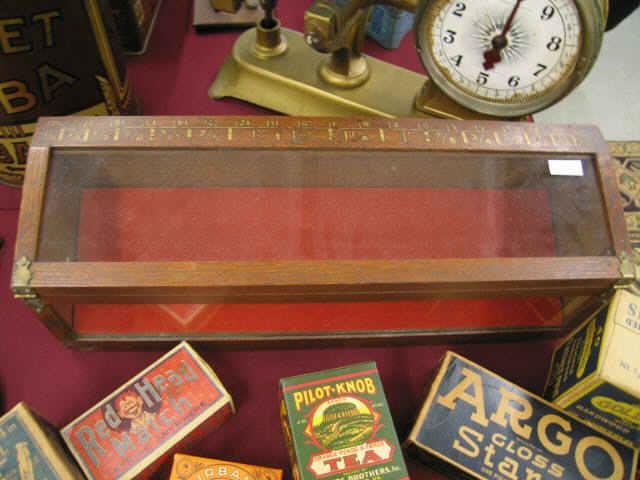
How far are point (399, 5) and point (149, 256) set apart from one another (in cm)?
66

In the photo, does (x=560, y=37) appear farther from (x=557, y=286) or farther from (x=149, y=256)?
(x=149, y=256)

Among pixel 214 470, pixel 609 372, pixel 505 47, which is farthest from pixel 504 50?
pixel 214 470

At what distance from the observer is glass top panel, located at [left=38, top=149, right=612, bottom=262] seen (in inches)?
40.4

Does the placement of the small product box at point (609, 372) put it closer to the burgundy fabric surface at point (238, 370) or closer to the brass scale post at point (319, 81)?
the burgundy fabric surface at point (238, 370)

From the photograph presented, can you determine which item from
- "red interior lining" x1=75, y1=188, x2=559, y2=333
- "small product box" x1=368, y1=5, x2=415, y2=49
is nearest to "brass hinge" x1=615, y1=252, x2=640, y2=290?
"red interior lining" x1=75, y1=188, x2=559, y2=333

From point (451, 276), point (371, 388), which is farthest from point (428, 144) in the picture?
point (371, 388)

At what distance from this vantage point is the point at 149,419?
36.8 inches

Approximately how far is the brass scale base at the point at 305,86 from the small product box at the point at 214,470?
0.75 meters

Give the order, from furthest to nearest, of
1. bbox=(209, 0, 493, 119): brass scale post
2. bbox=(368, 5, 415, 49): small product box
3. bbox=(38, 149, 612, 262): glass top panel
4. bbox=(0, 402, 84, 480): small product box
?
bbox=(368, 5, 415, 49): small product box, bbox=(209, 0, 493, 119): brass scale post, bbox=(38, 149, 612, 262): glass top panel, bbox=(0, 402, 84, 480): small product box

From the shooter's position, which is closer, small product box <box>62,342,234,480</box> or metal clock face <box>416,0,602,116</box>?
small product box <box>62,342,234,480</box>

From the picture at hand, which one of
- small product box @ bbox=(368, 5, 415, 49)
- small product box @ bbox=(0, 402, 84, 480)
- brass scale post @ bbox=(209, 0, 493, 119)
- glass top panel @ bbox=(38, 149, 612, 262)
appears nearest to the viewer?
small product box @ bbox=(0, 402, 84, 480)

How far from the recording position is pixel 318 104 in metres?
1.30

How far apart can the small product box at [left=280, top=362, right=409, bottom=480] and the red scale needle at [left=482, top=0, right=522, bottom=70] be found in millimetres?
609

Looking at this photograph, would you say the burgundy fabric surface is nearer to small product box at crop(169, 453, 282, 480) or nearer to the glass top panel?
small product box at crop(169, 453, 282, 480)
